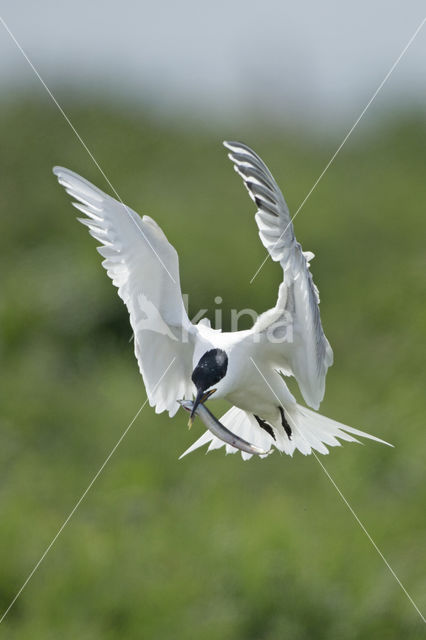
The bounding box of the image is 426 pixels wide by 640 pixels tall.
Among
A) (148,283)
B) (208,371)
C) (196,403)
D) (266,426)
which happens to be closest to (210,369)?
(208,371)

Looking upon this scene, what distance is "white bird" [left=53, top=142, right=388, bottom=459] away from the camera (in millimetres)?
4590

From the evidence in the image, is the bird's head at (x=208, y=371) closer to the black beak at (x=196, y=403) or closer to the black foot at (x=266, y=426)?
the black beak at (x=196, y=403)

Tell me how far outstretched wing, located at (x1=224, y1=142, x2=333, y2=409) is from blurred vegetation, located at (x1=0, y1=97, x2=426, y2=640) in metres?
2.32

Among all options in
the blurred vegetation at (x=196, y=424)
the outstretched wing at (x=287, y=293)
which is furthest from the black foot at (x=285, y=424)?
the blurred vegetation at (x=196, y=424)

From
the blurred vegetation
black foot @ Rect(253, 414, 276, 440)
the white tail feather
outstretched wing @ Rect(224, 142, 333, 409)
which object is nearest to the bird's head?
outstretched wing @ Rect(224, 142, 333, 409)

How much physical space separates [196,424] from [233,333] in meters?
4.14

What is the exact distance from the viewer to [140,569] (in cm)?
785

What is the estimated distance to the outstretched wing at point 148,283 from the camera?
511 cm

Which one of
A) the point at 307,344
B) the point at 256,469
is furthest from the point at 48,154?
the point at 307,344

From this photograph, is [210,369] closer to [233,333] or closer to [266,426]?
[233,333]

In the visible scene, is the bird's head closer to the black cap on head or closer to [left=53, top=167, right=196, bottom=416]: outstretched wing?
the black cap on head

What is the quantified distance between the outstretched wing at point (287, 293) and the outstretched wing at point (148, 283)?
0.46 meters

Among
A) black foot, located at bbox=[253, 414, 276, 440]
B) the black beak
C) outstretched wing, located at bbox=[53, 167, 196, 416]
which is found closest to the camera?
the black beak

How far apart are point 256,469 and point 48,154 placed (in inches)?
228
